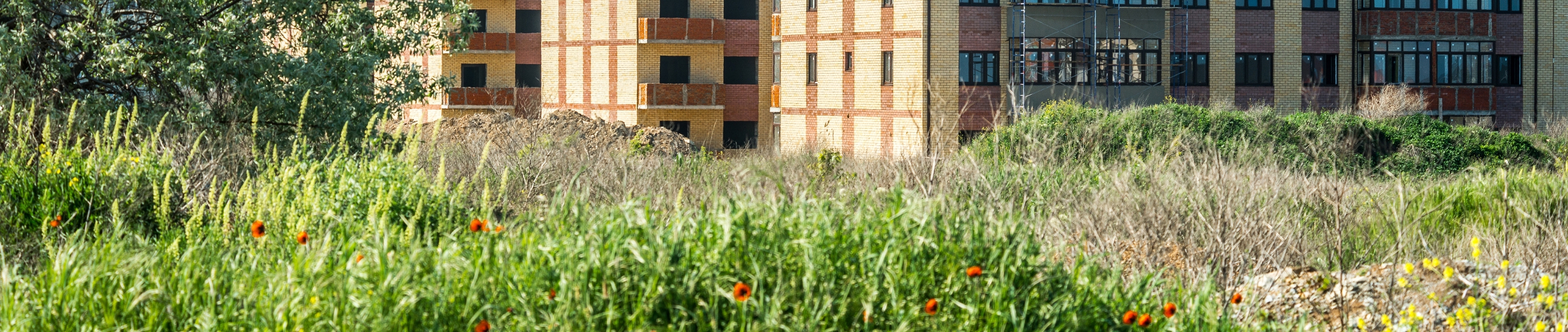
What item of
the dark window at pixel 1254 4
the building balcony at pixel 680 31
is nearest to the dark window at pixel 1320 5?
the dark window at pixel 1254 4

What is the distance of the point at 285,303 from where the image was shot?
19.8ft

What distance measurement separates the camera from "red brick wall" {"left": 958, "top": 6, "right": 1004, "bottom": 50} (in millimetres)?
36125

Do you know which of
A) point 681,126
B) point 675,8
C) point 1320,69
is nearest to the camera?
point 1320,69

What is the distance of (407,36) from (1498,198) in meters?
13.4

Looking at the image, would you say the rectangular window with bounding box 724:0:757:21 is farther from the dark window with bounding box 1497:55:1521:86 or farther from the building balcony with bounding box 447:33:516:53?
the dark window with bounding box 1497:55:1521:86

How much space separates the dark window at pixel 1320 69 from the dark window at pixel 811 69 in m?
13.9

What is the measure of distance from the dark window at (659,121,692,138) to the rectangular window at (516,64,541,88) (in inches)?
236

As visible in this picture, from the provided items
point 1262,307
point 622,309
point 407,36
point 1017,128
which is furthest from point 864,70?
point 622,309

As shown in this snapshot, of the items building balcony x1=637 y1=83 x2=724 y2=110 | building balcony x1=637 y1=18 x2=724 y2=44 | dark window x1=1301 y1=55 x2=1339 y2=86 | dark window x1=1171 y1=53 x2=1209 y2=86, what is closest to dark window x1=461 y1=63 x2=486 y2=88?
building balcony x1=637 y1=83 x2=724 y2=110

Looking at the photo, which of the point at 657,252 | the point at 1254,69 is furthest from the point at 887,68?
the point at 657,252

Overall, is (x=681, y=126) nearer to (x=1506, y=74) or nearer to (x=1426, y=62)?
(x=1426, y=62)

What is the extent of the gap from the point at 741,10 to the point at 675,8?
210cm

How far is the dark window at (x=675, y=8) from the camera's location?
139ft

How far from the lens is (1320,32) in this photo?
3862cm
